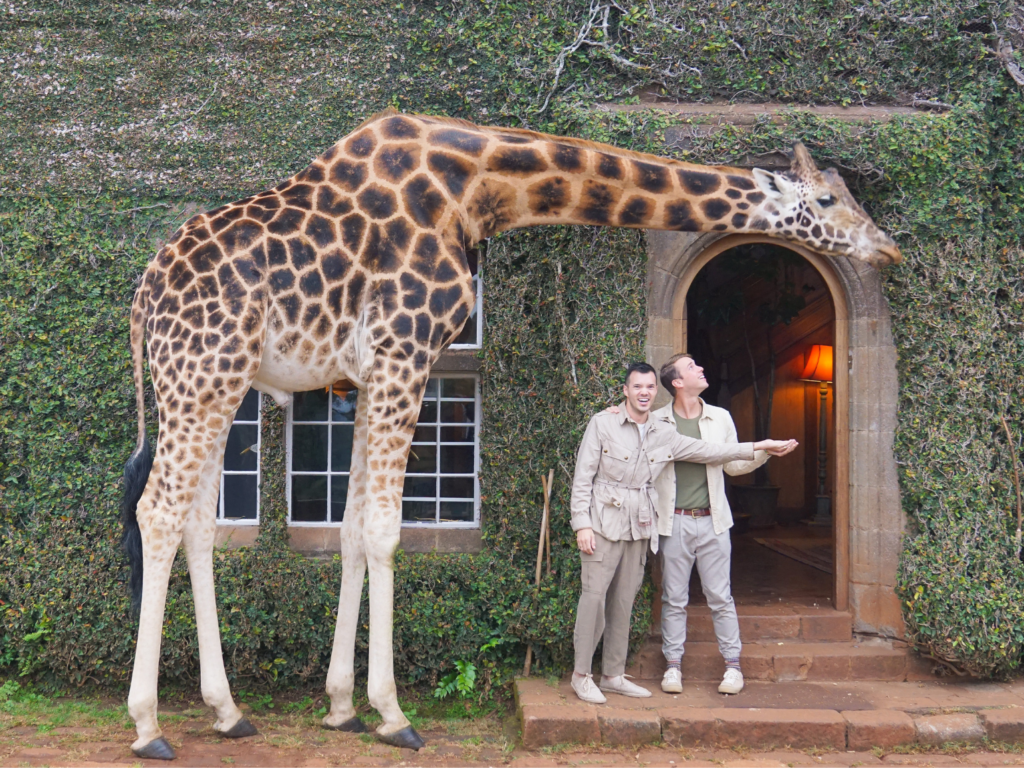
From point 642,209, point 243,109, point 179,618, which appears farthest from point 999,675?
point 243,109

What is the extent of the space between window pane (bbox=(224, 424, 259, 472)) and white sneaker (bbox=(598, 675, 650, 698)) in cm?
311

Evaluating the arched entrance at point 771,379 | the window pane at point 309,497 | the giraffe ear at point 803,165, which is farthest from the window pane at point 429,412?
the arched entrance at point 771,379

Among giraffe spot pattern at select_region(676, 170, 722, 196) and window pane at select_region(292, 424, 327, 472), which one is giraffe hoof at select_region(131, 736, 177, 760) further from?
giraffe spot pattern at select_region(676, 170, 722, 196)

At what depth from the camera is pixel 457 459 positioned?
7.15m

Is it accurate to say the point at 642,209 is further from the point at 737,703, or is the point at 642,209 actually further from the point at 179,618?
the point at 179,618

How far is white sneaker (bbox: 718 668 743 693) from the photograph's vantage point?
597 centimetres

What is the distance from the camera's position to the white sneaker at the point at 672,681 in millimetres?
5980

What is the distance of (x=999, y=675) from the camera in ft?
20.8

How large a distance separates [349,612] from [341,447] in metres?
1.81

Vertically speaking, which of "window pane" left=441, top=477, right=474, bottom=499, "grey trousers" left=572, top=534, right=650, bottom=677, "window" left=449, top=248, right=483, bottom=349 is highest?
"window" left=449, top=248, right=483, bottom=349

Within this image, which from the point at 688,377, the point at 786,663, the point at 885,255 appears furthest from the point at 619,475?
the point at 885,255

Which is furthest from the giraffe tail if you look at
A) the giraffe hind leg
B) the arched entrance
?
the arched entrance

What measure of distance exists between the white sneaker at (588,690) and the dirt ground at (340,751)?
0.36 meters

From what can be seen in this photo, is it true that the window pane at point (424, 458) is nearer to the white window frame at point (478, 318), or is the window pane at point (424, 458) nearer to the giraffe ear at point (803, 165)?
the white window frame at point (478, 318)
